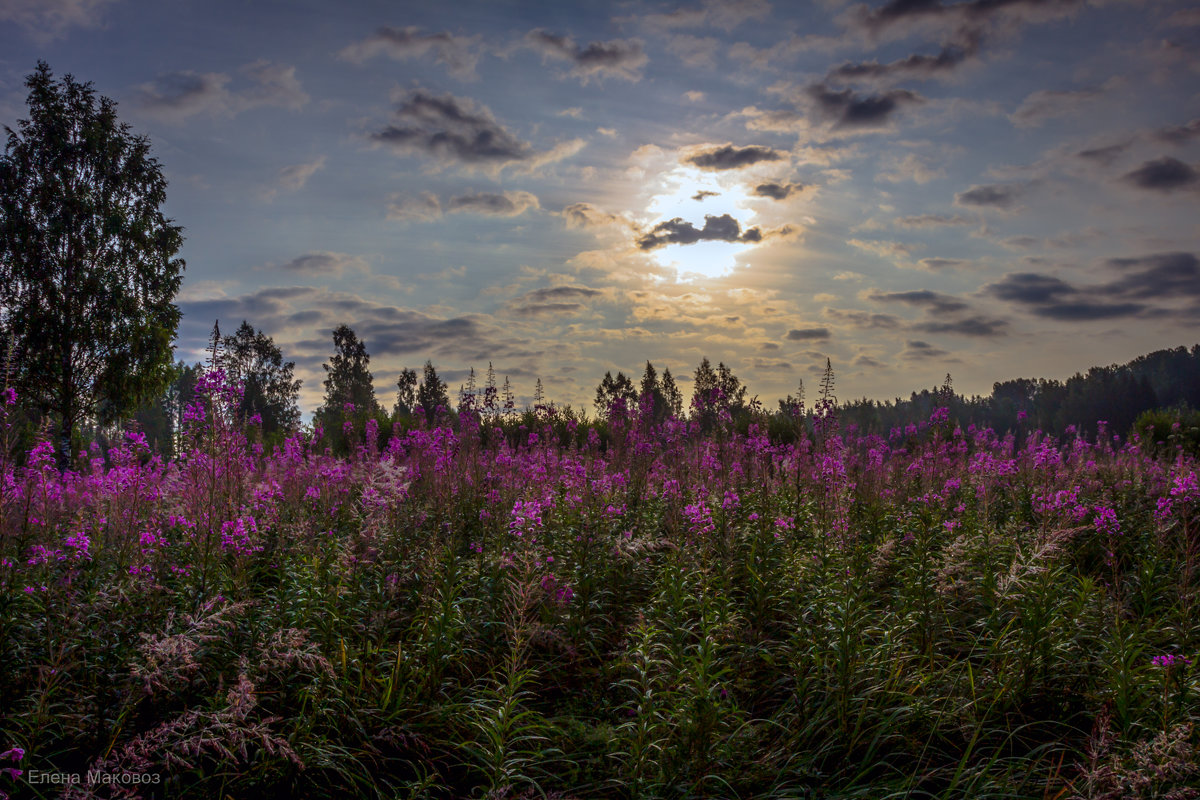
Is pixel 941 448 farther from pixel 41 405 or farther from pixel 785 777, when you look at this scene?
pixel 41 405

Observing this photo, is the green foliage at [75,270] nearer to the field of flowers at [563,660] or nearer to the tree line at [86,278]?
the tree line at [86,278]

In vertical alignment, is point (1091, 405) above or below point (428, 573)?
above

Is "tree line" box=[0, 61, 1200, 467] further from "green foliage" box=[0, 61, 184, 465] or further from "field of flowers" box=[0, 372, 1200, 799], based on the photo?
"field of flowers" box=[0, 372, 1200, 799]

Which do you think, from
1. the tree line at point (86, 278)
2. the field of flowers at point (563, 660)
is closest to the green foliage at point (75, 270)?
the tree line at point (86, 278)

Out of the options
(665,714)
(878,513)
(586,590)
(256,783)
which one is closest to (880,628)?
(665,714)

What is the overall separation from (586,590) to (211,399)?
3770 millimetres

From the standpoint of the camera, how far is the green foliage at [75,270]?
2331 cm

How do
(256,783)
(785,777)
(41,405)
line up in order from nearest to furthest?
(256,783) → (785,777) → (41,405)

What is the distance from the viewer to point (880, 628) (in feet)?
17.7

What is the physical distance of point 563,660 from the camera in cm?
600

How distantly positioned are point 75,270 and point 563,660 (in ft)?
92.6

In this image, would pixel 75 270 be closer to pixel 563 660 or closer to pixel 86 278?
pixel 86 278

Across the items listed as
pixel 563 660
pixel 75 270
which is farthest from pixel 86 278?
pixel 563 660

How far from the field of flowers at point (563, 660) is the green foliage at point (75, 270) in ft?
69.9
